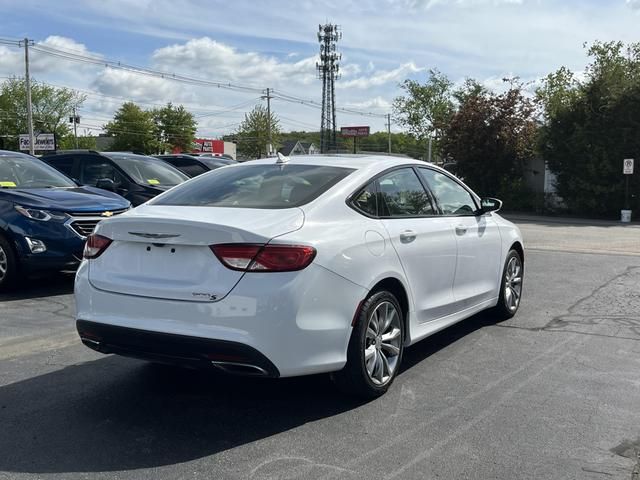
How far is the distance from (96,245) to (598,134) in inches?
982

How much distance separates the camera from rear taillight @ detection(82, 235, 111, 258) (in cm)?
416

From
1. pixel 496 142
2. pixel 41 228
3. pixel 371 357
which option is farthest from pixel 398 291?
pixel 496 142

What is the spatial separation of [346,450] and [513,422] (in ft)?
3.70

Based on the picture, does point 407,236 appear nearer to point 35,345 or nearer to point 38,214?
point 35,345

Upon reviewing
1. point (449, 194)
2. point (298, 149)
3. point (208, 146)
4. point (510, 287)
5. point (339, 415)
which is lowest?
point (339, 415)

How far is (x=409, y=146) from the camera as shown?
8775 cm

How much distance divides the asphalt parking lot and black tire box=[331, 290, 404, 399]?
0.42 ft

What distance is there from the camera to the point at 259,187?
4664 millimetres

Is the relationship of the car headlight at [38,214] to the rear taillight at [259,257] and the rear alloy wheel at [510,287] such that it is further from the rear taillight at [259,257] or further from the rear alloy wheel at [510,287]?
the rear alloy wheel at [510,287]

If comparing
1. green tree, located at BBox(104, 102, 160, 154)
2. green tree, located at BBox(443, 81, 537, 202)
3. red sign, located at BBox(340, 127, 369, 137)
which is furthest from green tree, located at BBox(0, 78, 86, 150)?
green tree, located at BBox(443, 81, 537, 202)

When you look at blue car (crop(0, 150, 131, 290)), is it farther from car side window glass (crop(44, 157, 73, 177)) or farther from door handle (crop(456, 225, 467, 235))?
door handle (crop(456, 225, 467, 235))

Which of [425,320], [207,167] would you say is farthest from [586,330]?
[207,167]

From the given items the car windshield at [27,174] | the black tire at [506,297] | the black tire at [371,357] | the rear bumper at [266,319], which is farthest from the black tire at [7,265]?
the black tire at [506,297]

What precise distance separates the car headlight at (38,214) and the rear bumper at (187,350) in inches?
166
